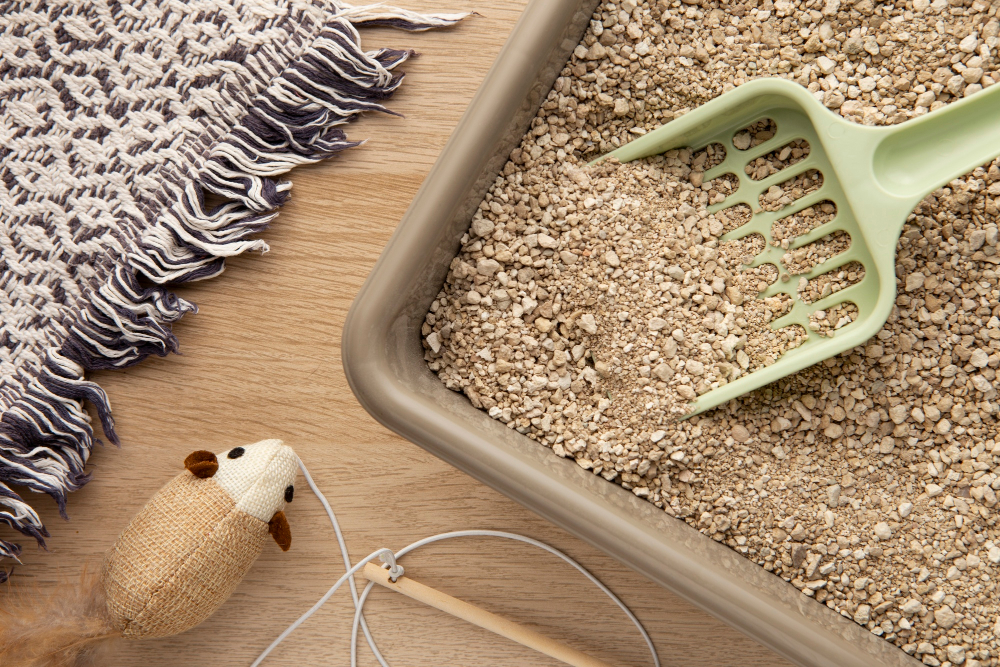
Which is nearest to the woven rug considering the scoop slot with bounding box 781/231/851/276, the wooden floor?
the wooden floor

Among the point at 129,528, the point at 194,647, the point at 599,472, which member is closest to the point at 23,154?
the point at 129,528

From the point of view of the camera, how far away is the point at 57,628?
69 cm

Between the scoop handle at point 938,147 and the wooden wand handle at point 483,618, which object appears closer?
the scoop handle at point 938,147

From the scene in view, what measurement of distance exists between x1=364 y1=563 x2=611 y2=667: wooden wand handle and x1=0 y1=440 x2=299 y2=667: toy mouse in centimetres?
13

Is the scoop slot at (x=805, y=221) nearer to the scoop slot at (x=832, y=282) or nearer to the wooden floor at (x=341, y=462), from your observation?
the scoop slot at (x=832, y=282)

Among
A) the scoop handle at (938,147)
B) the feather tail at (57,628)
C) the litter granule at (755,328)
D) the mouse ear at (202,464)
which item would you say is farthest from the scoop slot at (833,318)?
the feather tail at (57,628)

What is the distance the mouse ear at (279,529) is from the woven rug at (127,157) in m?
0.23

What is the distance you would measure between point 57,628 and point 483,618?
18.3 inches

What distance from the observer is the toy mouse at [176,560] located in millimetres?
662

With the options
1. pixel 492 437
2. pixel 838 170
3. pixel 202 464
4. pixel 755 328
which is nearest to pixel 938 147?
pixel 838 170

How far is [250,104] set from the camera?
74cm

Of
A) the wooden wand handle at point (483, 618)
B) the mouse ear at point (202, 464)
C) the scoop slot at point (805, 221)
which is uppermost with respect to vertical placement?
the scoop slot at point (805, 221)

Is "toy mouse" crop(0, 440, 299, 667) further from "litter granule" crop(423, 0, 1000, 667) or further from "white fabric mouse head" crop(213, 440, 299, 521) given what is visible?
"litter granule" crop(423, 0, 1000, 667)

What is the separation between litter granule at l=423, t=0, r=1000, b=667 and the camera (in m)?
0.64
